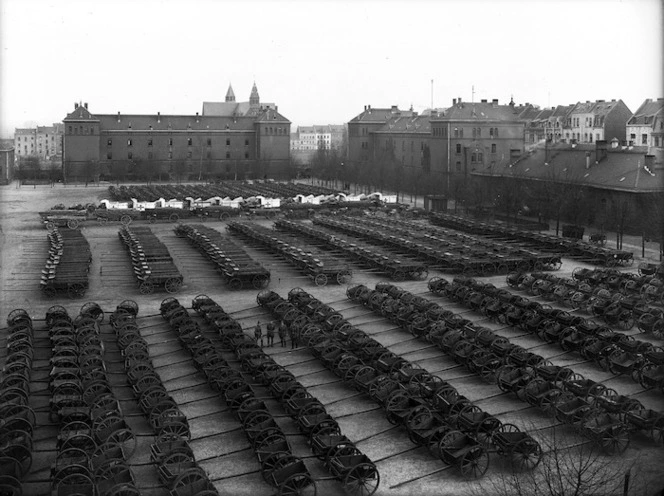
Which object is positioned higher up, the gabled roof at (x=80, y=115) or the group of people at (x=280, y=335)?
the gabled roof at (x=80, y=115)

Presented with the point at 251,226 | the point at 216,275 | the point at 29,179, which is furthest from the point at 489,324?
the point at 29,179

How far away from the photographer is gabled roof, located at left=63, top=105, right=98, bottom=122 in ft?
258

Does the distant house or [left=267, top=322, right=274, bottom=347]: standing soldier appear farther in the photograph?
the distant house

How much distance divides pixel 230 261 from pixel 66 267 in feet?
19.3

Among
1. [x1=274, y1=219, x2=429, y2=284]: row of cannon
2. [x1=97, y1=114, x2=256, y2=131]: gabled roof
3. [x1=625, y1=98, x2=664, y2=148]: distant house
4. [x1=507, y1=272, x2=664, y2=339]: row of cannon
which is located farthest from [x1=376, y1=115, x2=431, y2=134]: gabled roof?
[x1=507, y1=272, x2=664, y2=339]: row of cannon

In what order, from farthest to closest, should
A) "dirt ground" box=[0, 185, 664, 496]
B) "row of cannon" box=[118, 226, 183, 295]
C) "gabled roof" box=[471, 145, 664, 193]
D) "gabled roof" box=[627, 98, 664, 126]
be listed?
"gabled roof" box=[627, 98, 664, 126] → "gabled roof" box=[471, 145, 664, 193] → "row of cannon" box=[118, 226, 183, 295] → "dirt ground" box=[0, 185, 664, 496]

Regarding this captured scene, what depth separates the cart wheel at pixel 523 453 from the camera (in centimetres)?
1268

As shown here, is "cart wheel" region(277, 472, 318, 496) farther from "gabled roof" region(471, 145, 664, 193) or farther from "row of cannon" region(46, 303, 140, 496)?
"gabled roof" region(471, 145, 664, 193)

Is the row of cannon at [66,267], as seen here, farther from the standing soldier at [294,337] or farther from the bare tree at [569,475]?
the bare tree at [569,475]

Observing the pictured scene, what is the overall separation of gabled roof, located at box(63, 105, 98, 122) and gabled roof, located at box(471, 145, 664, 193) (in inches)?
1735

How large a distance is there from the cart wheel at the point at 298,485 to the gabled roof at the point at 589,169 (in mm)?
30246

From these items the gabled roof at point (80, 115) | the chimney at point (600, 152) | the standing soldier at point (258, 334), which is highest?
the gabled roof at point (80, 115)

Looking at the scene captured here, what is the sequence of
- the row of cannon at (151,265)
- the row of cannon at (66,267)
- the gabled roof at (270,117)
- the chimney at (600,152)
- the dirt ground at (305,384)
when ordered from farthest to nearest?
the gabled roof at (270,117)
the chimney at (600,152)
the row of cannon at (151,265)
the row of cannon at (66,267)
the dirt ground at (305,384)

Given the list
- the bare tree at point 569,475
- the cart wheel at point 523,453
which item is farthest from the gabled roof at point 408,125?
the cart wheel at point 523,453
